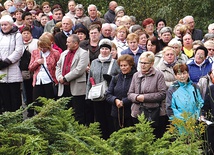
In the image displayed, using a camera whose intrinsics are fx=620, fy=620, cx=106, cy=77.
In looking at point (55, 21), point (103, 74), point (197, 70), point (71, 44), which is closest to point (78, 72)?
point (71, 44)

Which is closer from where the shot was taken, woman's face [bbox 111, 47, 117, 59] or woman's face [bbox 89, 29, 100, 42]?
woman's face [bbox 111, 47, 117, 59]

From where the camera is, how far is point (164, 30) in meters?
12.9

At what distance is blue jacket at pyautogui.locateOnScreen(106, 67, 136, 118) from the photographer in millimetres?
10461

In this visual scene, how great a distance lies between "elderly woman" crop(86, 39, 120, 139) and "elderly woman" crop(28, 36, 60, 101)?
3.84 feet

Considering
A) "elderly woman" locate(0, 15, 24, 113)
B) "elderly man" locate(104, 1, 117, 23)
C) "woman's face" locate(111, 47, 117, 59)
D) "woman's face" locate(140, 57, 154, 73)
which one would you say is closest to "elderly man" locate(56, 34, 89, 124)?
"woman's face" locate(111, 47, 117, 59)

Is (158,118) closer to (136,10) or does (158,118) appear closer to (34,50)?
(34,50)

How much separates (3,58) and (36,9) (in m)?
6.25

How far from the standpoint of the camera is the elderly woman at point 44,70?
40.0 ft

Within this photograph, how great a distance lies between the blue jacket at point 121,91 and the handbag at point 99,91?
41 cm

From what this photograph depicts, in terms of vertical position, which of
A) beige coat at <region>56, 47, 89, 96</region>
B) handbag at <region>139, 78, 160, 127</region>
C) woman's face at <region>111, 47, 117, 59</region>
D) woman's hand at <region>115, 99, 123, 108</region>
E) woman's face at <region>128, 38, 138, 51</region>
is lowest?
handbag at <region>139, 78, 160, 127</region>

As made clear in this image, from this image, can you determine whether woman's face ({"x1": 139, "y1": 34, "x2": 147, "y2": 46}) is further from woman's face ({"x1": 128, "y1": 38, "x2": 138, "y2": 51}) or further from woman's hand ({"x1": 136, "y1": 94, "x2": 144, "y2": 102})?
woman's hand ({"x1": 136, "y1": 94, "x2": 144, "y2": 102})

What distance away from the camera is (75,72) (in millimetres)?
11656

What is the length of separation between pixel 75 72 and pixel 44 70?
859 millimetres

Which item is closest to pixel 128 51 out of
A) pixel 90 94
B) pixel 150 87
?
pixel 90 94
